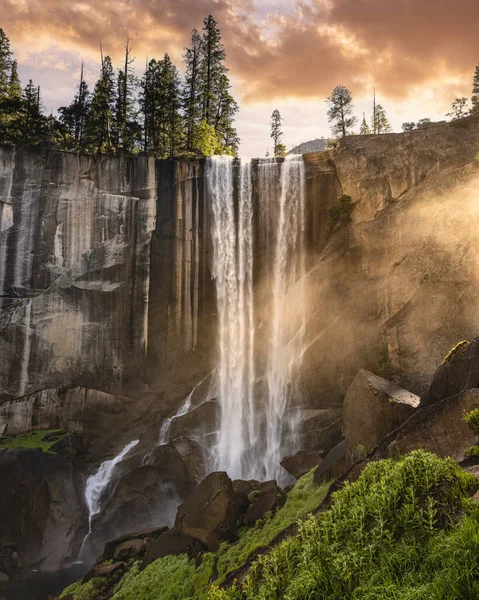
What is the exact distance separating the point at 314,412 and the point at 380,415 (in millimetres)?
8712

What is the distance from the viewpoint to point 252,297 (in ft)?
88.3

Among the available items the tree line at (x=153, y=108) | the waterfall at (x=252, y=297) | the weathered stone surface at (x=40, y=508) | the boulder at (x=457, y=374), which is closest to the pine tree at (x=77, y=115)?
the tree line at (x=153, y=108)

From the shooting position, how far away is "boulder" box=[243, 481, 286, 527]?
13.7 metres

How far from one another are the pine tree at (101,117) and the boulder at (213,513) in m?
29.1

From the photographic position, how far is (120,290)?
2769 centimetres

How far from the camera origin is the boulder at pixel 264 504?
13.7 meters

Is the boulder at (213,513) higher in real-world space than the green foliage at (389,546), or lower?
lower

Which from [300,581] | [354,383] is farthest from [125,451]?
[300,581]

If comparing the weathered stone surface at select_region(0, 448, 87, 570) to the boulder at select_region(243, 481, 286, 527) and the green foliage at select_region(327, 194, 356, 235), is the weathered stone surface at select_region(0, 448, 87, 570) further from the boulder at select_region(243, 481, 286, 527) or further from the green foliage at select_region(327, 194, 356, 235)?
the green foliage at select_region(327, 194, 356, 235)

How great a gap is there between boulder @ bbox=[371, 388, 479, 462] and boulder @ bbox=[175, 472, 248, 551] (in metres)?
6.56

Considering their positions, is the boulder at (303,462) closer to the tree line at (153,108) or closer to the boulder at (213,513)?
the boulder at (213,513)

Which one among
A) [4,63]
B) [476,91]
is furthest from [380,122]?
[4,63]

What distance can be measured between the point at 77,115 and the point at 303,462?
37.9 m

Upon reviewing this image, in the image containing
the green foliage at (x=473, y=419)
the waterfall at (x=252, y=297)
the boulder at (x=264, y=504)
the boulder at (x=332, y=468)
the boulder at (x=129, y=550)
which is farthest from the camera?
the waterfall at (x=252, y=297)
